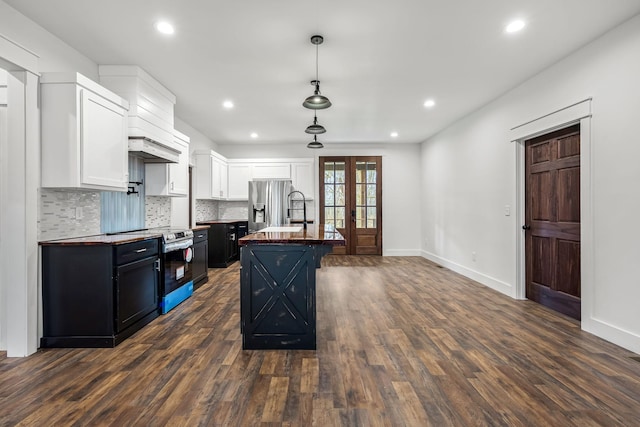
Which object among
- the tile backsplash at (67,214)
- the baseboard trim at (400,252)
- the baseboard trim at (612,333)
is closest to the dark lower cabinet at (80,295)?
the tile backsplash at (67,214)

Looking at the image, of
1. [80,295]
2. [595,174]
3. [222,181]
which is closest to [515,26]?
[595,174]

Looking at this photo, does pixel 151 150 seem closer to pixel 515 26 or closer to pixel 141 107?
pixel 141 107

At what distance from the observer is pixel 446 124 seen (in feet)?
20.6

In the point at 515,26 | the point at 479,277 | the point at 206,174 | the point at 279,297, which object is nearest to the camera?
the point at 279,297

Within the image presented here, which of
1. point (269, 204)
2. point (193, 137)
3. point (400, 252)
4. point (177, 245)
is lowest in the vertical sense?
point (400, 252)

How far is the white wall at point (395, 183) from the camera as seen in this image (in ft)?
26.3

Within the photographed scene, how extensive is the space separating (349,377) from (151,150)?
307 cm

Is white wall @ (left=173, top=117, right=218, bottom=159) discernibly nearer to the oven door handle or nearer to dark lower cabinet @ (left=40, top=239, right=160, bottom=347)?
the oven door handle

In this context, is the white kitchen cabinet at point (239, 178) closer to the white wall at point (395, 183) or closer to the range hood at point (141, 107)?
the white wall at point (395, 183)

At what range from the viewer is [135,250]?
10.2ft

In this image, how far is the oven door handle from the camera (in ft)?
12.0

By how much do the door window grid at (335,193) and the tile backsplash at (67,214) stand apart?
16.9 feet

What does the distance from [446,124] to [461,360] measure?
4805 millimetres

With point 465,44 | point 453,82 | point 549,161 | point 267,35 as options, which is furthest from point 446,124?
point 267,35
